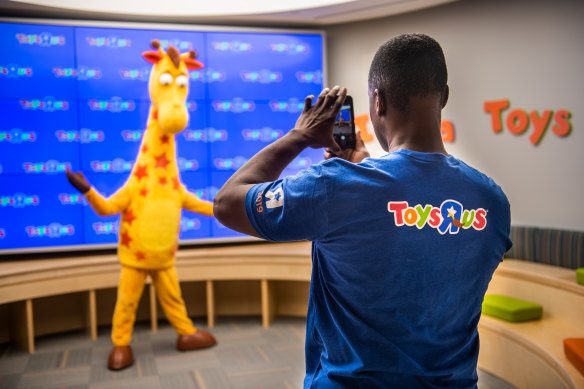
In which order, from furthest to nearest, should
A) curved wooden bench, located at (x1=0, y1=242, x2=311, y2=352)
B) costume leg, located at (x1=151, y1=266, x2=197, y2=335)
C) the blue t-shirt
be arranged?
curved wooden bench, located at (x1=0, y1=242, x2=311, y2=352) → costume leg, located at (x1=151, y1=266, x2=197, y2=335) → the blue t-shirt

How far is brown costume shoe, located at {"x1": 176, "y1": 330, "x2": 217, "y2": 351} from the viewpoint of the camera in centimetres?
347

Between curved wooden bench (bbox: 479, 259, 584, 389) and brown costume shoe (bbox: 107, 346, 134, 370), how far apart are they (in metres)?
2.14

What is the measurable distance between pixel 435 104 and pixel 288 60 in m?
3.48

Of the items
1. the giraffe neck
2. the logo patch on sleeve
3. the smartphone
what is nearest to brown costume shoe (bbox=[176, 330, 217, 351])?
the giraffe neck

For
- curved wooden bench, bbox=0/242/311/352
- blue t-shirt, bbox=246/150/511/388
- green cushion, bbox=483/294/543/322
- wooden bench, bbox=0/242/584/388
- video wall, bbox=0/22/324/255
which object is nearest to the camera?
blue t-shirt, bbox=246/150/511/388

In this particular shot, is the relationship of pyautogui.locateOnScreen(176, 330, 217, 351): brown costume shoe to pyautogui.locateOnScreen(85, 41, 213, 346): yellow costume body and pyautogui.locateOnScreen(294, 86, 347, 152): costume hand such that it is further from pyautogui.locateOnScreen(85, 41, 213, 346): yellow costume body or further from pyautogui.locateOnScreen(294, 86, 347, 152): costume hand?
pyautogui.locateOnScreen(294, 86, 347, 152): costume hand

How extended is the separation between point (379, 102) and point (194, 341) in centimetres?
291

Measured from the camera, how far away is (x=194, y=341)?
3.49m

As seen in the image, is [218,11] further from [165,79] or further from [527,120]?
[527,120]

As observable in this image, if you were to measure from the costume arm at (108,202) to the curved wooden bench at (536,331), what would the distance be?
90.1 inches

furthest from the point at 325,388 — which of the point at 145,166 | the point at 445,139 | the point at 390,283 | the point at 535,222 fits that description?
the point at 445,139

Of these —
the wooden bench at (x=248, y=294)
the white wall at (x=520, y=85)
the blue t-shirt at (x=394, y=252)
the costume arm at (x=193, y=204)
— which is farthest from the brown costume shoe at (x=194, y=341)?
the blue t-shirt at (x=394, y=252)

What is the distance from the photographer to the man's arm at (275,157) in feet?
2.99

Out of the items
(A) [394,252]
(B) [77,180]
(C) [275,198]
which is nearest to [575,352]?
(A) [394,252]
